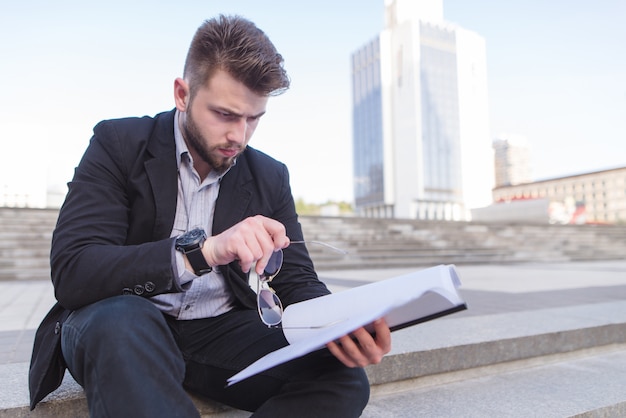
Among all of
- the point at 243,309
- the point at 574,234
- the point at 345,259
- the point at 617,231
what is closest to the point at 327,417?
the point at 243,309

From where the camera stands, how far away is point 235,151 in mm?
1580

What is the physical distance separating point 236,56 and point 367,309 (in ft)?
2.80

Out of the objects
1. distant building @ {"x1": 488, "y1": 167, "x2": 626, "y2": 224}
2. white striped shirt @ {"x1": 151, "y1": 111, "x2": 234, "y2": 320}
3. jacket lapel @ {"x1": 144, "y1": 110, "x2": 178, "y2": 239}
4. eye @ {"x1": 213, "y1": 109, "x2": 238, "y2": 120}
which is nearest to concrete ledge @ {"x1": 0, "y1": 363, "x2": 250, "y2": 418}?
white striped shirt @ {"x1": 151, "y1": 111, "x2": 234, "y2": 320}

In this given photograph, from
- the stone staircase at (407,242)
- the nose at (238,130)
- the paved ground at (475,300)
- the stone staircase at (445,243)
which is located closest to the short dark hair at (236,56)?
the nose at (238,130)

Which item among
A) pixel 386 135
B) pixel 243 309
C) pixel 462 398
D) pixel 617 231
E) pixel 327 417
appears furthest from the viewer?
pixel 386 135

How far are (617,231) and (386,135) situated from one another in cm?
6590

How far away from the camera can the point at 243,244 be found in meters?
1.18

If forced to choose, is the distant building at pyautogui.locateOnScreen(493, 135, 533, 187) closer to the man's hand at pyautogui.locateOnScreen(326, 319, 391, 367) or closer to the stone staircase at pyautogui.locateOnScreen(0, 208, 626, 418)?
the stone staircase at pyautogui.locateOnScreen(0, 208, 626, 418)

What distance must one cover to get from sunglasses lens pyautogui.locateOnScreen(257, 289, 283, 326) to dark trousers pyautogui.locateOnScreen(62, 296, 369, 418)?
0.09 metres

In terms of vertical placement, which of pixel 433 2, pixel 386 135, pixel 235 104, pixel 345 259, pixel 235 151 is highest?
pixel 433 2

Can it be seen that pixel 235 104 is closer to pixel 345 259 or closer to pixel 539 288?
pixel 539 288

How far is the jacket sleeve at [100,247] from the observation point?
1213 millimetres

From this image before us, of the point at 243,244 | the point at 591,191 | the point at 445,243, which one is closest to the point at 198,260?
the point at 243,244

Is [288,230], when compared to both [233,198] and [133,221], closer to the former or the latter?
[233,198]
